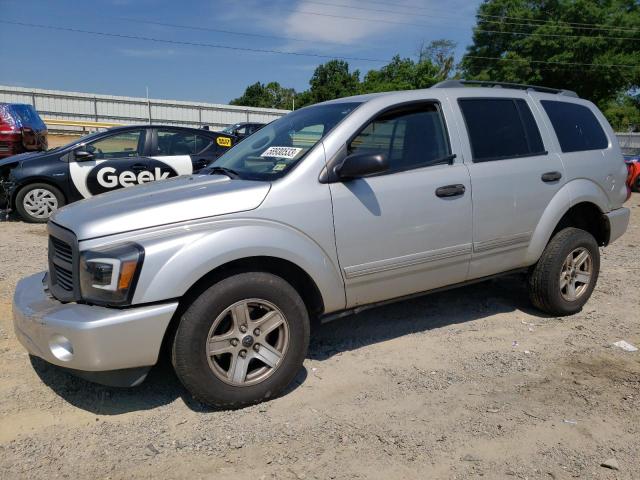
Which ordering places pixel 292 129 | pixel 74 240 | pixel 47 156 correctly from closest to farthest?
pixel 74 240
pixel 292 129
pixel 47 156

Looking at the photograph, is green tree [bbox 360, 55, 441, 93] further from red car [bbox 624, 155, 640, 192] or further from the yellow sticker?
the yellow sticker

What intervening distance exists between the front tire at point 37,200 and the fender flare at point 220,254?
Answer: 20.1 ft

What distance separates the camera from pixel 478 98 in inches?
162

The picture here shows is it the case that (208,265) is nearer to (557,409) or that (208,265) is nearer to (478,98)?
(557,409)

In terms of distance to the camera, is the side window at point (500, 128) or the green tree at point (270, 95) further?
the green tree at point (270, 95)

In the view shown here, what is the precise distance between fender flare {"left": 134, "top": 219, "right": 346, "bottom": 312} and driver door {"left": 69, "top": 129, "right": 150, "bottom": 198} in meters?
5.46

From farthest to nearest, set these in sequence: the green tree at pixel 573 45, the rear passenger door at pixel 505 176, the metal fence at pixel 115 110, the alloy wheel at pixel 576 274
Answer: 1. the green tree at pixel 573 45
2. the metal fence at pixel 115 110
3. the alloy wheel at pixel 576 274
4. the rear passenger door at pixel 505 176

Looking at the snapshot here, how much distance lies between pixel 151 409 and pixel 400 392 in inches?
59.4

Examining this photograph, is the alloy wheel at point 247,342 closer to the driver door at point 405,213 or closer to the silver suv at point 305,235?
the silver suv at point 305,235

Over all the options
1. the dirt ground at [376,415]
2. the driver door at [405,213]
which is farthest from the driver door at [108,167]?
the driver door at [405,213]

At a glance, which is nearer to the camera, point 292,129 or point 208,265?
point 208,265

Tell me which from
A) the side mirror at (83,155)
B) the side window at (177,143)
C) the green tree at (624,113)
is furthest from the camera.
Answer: the green tree at (624,113)

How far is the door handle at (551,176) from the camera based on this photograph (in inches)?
166

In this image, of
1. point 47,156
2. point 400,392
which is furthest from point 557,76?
point 400,392
